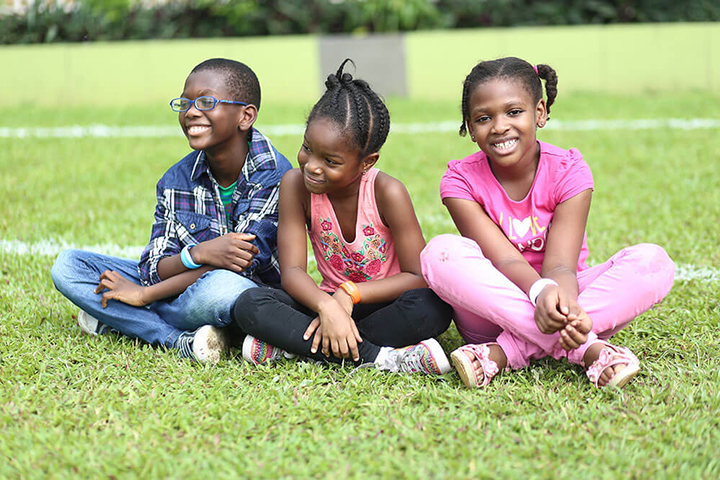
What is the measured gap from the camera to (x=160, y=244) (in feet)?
9.81

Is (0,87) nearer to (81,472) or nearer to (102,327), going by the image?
(102,327)

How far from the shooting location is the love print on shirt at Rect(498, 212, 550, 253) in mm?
2760

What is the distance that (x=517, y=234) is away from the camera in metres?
2.77

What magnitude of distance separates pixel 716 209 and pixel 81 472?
13.0 feet

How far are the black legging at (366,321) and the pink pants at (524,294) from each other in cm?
9

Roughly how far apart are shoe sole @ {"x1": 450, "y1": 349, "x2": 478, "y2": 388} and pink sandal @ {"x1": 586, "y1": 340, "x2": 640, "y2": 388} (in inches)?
14.4

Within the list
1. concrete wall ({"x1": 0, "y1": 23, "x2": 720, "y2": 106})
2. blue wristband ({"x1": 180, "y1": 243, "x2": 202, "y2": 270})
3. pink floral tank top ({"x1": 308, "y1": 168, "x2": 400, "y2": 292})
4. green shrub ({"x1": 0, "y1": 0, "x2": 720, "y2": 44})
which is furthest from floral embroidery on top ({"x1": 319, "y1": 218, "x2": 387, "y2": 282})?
green shrub ({"x1": 0, "y1": 0, "x2": 720, "y2": 44})

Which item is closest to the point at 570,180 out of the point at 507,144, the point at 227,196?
the point at 507,144

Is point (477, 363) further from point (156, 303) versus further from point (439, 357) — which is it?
point (156, 303)

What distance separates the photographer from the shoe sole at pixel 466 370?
2.42 metres

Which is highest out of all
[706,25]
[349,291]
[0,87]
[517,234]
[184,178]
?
[706,25]

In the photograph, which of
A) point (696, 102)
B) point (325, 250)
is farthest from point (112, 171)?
point (696, 102)

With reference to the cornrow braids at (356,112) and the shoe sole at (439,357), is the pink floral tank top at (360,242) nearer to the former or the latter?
the cornrow braids at (356,112)

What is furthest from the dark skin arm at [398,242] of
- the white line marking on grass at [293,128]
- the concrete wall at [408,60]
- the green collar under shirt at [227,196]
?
Answer: the concrete wall at [408,60]
